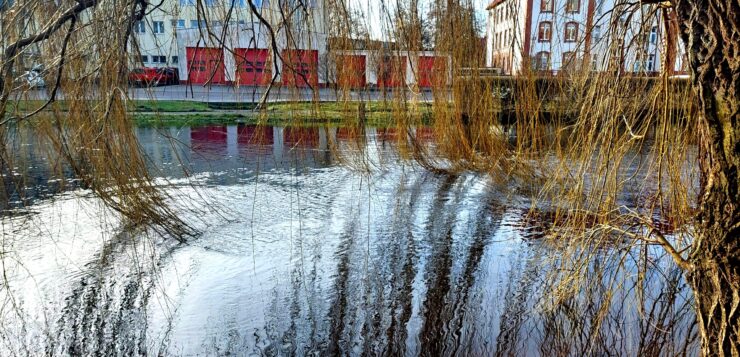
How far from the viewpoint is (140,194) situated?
167 inches

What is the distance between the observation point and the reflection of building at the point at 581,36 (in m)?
2.94

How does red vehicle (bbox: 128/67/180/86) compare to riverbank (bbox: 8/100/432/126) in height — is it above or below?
above

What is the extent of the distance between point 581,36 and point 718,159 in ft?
5.38

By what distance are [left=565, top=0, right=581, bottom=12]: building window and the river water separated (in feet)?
5.12

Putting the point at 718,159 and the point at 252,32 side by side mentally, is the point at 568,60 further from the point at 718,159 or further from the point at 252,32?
the point at 252,32

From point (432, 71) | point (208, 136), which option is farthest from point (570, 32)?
point (208, 136)

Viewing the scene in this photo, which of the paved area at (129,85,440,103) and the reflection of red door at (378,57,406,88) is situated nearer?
the paved area at (129,85,440,103)

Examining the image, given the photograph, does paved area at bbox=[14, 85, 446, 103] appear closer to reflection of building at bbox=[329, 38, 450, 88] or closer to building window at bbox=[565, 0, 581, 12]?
reflection of building at bbox=[329, 38, 450, 88]

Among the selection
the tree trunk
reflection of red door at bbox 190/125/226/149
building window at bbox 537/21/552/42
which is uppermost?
building window at bbox 537/21/552/42

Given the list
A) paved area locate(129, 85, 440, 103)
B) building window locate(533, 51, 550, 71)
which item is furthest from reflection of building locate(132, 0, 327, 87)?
building window locate(533, 51, 550, 71)

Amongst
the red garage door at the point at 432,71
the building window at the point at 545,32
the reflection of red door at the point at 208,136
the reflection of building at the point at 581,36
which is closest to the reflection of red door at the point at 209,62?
the red garage door at the point at 432,71

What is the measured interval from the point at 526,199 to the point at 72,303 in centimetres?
427

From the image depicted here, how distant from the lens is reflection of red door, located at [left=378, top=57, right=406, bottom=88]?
4402mm

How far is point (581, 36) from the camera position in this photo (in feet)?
11.3
